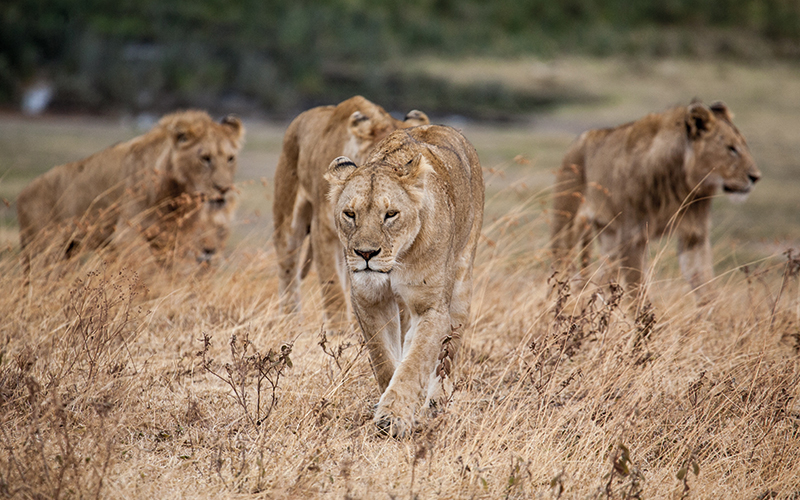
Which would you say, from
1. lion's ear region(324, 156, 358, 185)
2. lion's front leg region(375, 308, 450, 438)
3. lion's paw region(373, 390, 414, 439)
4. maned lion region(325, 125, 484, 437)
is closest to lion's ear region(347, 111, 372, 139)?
maned lion region(325, 125, 484, 437)

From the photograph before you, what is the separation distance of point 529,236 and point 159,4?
33.3 meters

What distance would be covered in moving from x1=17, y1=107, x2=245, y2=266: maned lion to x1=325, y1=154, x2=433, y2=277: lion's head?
10.8ft

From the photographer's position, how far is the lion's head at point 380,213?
3.56m

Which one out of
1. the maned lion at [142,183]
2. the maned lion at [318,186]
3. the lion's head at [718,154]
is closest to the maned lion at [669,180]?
the lion's head at [718,154]

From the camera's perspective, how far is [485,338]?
5645 millimetres

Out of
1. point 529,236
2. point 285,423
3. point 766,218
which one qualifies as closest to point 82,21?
point 766,218

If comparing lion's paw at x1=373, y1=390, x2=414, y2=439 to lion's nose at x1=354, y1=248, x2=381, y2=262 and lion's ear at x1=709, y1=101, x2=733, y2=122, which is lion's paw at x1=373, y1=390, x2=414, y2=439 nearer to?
Answer: lion's nose at x1=354, y1=248, x2=381, y2=262

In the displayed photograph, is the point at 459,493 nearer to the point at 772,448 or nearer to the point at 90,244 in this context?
the point at 772,448

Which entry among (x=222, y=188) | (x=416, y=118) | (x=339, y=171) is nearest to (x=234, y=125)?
(x=222, y=188)

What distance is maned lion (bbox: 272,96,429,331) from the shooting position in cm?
535

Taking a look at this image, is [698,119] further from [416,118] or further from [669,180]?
[416,118]

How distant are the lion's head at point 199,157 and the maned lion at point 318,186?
760 mm

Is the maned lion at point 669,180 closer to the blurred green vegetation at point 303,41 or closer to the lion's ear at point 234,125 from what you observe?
the lion's ear at point 234,125

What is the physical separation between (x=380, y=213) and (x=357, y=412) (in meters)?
1.10
